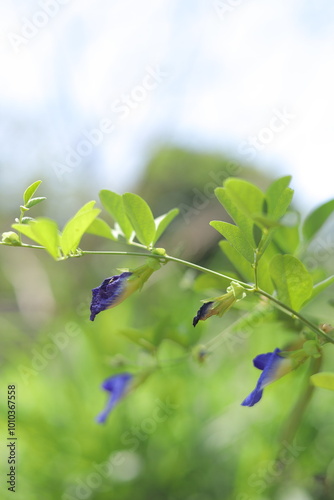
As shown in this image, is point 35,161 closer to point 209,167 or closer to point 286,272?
point 209,167

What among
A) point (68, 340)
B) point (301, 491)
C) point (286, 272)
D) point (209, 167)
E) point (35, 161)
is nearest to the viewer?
point (286, 272)

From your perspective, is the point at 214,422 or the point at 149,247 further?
the point at 214,422

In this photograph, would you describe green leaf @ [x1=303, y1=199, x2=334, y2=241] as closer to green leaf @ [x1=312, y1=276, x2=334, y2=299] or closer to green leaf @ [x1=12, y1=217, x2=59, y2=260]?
green leaf @ [x1=312, y1=276, x2=334, y2=299]

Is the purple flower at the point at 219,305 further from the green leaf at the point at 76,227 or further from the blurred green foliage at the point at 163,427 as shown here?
the blurred green foliage at the point at 163,427

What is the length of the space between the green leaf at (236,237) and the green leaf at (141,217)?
6cm

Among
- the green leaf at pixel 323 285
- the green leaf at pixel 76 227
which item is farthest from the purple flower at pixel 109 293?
the green leaf at pixel 323 285

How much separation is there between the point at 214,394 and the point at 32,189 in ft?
2.36

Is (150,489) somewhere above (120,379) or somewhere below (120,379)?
below

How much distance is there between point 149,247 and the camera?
1.10 ft

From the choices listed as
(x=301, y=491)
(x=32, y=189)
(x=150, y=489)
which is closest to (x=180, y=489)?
(x=150, y=489)

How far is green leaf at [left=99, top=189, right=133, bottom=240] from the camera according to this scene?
36 cm

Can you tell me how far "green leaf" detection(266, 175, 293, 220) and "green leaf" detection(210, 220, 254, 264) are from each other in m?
0.03

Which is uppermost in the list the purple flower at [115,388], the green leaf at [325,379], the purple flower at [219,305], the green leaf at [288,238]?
the green leaf at [288,238]

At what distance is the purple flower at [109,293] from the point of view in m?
0.31
